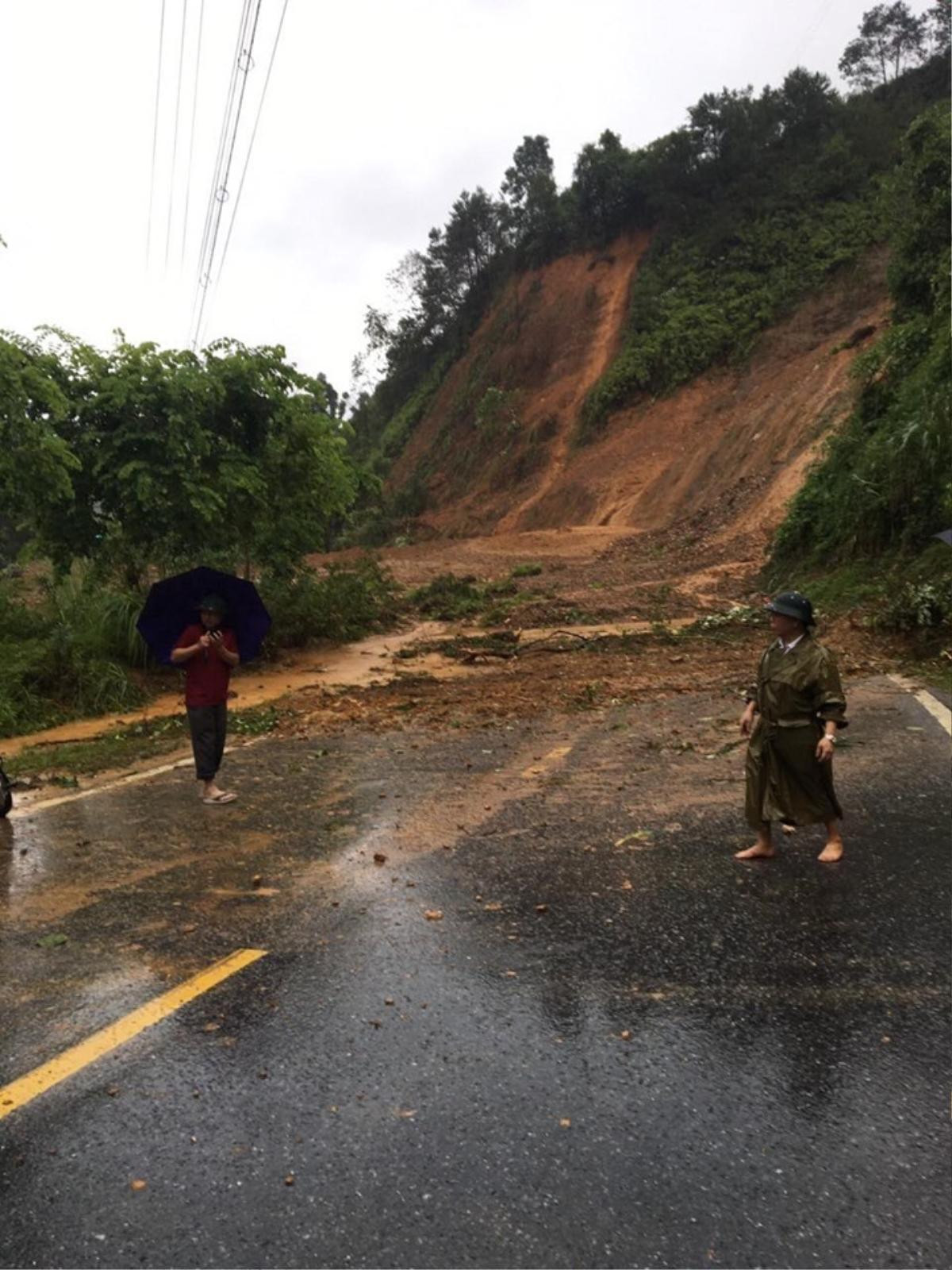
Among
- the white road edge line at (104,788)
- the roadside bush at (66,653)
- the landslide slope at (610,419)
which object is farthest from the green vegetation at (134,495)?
the landslide slope at (610,419)

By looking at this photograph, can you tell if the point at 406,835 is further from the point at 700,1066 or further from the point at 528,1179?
the point at 528,1179

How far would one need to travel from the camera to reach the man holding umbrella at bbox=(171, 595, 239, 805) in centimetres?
775

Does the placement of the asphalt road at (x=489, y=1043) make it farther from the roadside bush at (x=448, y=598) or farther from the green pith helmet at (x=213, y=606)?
the roadside bush at (x=448, y=598)

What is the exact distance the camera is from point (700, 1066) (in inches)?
140

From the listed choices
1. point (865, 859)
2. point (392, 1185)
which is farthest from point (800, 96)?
point (392, 1185)

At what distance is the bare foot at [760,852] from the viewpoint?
590 cm

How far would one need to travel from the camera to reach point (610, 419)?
49.4 meters

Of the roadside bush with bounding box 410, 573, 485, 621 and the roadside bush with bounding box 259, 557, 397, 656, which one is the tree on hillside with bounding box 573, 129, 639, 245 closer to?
the roadside bush with bounding box 410, 573, 485, 621

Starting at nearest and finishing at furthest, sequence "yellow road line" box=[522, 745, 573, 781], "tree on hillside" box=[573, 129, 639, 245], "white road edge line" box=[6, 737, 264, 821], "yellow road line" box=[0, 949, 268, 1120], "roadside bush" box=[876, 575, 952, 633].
Result: "yellow road line" box=[0, 949, 268, 1120] < "white road edge line" box=[6, 737, 264, 821] < "yellow road line" box=[522, 745, 573, 781] < "roadside bush" box=[876, 575, 952, 633] < "tree on hillside" box=[573, 129, 639, 245]

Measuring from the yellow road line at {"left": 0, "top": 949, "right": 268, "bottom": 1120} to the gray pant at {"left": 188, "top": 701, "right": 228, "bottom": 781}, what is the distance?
3.36 meters

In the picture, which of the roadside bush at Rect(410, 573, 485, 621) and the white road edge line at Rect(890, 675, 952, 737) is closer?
the white road edge line at Rect(890, 675, 952, 737)

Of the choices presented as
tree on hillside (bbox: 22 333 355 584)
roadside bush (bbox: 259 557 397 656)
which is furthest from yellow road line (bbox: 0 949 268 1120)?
roadside bush (bbox: 259 557 397 656)

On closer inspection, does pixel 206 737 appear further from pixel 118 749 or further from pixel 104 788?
pixel 118 749

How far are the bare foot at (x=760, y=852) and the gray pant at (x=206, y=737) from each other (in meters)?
4.17
